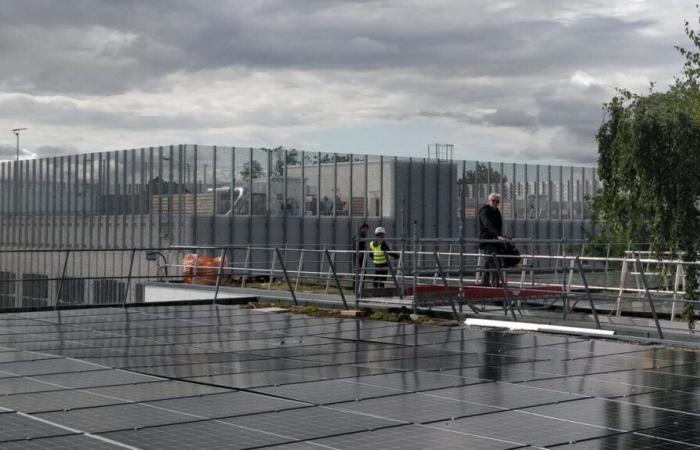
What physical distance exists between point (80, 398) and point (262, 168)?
34.0 meters

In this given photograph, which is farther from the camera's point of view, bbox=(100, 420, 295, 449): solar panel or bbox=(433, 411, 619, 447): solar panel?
bbox=(433, 411, 619, 447): solar panel

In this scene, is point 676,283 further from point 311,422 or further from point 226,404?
point 311,422

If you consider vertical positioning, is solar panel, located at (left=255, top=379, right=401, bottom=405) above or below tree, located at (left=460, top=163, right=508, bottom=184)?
below

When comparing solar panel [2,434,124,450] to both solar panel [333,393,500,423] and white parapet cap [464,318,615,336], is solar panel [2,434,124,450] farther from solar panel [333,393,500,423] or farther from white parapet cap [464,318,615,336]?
white parapet cap [464,318,615,336]

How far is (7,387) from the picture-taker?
10.6 metres

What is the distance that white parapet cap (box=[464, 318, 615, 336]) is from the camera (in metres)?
15.5

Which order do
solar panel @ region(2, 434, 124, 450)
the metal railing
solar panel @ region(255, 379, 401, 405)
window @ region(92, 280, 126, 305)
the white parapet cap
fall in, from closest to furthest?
solar panel @ region(2, 434, 124, 450) → solar panel @ region(255, 379, 401, 405) → the white parapet cap → the metal railing → window @ region(92, 280, 126, 305)

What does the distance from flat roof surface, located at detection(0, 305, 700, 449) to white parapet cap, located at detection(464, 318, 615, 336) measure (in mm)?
283

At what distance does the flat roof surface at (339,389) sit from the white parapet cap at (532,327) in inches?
11.1

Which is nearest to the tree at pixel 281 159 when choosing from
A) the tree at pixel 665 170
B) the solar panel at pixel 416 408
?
the tree at pixel 665 170

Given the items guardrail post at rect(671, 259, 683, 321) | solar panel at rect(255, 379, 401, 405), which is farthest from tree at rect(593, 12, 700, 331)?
solar panel at rect(255, 379, 401, 405)

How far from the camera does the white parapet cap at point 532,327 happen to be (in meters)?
15.5

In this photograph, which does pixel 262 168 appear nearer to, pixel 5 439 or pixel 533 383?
pixel 533 383

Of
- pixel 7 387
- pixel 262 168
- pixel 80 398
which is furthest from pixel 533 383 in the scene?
pixel 262 168
